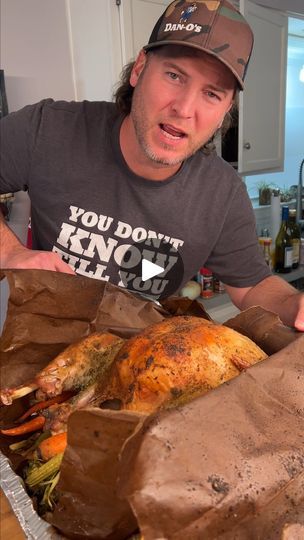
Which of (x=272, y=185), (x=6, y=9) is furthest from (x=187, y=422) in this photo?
(x=272, y=185)

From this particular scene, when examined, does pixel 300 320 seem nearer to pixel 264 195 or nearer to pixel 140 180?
pixel 140 180

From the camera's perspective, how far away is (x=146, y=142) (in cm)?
114

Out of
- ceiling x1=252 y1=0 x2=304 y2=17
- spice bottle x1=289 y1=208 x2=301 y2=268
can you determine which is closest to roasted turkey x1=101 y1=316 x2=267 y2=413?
spice bottle x1=289 y1=208 x2=301 y2=268

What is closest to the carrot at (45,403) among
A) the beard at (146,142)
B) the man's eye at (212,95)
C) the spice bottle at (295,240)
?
the beard at (146,142)

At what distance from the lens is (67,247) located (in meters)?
1.26

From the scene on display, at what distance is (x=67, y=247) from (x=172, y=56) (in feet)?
1.90

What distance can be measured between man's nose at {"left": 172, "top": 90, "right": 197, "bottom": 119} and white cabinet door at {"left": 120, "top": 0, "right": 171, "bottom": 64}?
47.0 inches

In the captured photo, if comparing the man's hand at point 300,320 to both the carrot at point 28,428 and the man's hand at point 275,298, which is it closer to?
the man's hand at point 275,298

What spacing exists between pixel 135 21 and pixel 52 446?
6.65 ft

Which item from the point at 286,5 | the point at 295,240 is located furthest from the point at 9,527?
the point at 286,5

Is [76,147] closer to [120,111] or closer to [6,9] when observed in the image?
[120,111]

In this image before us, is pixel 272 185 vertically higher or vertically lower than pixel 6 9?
lower

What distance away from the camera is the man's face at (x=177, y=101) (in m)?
1.03
